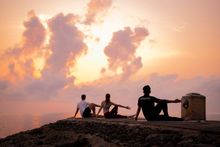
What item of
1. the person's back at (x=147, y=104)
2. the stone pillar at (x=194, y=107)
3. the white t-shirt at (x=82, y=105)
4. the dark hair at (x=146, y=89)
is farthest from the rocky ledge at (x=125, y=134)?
the white t-shirt at (x=82, y=105)

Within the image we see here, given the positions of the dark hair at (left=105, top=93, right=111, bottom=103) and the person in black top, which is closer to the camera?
the person in black top

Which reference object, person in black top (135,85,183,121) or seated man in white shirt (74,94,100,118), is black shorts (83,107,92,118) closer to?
seated man in white shirt (74,94,100,118)

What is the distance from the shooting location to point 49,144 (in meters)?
21.2

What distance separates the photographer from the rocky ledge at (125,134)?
12125 mm

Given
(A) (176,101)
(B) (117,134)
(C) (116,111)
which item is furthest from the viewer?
(C) (116,111)

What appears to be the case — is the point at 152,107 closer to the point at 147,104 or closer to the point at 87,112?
the point at 147,104

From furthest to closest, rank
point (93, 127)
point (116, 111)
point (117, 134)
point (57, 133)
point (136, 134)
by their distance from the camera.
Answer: point (116, 111), point (57, 133), point (93, 127), point (117, 134), point (136, 134)

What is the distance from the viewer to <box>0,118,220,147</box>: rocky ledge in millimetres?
12125

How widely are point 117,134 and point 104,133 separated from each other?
1.34 metres

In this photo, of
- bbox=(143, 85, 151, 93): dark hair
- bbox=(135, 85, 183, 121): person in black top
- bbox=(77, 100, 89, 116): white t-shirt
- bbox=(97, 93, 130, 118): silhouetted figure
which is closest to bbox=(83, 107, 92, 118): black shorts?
bbox=(77, 100, 89, 116): white t-shirt

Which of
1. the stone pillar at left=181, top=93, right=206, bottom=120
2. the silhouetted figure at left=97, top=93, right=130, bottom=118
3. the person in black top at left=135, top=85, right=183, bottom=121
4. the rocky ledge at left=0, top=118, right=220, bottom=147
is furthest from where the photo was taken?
the silhouetted figure at left=97, top=93, right=130, bottom=118

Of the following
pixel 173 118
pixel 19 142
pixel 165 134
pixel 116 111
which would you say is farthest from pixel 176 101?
pixel 19 142

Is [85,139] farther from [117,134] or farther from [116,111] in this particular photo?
[116,111]

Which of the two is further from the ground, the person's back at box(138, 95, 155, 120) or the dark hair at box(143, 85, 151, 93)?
the dark hair at box(143, 85, 151, 93)
